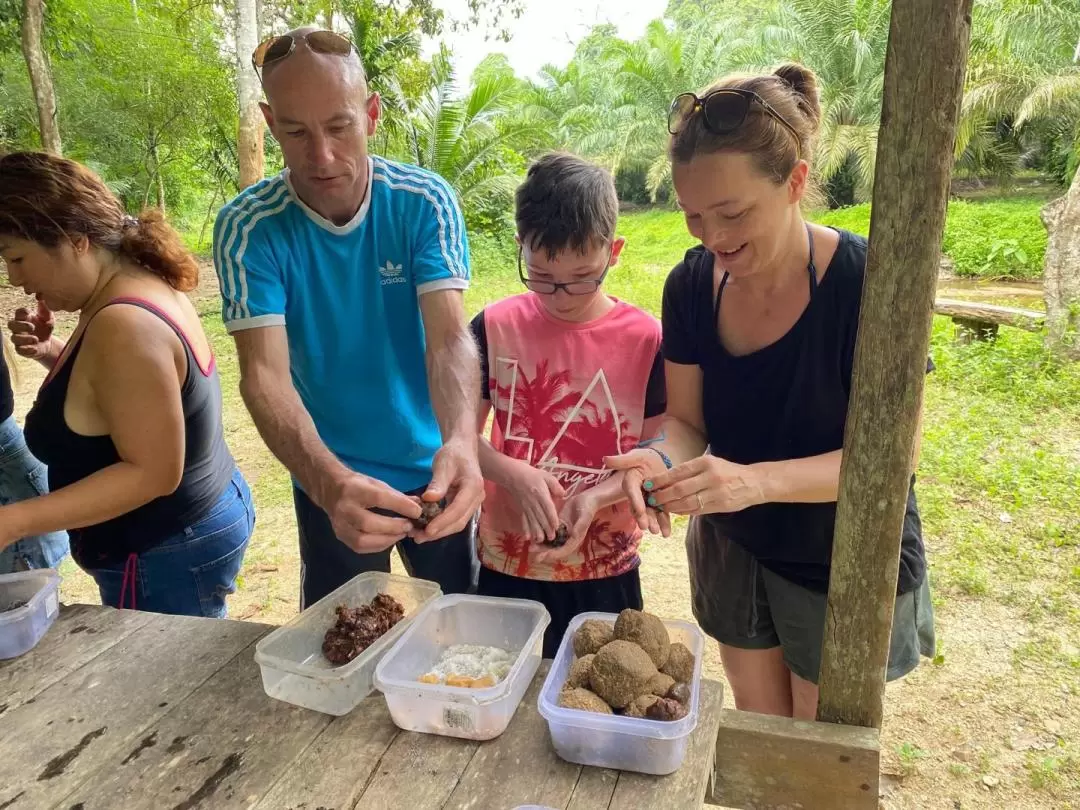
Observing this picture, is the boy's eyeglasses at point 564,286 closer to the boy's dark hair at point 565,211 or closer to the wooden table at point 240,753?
the boy's dark hair at point 565,211

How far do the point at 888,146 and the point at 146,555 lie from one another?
201 centimetres

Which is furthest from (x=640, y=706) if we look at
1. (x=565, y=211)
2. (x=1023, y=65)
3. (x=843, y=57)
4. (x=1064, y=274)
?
(x=843, y=57)

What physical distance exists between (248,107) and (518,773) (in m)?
10.00

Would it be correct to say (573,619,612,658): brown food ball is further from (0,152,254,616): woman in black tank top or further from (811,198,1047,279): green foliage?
(811,198,1047,279): green foliage

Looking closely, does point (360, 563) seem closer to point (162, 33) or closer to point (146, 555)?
point (146, 555)

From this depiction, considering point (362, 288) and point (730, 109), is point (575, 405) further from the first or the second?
point (730, 109)

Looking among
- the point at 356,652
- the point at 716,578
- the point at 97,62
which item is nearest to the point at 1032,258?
the point at 716,578

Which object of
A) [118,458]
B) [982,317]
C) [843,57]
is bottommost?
[982,317]

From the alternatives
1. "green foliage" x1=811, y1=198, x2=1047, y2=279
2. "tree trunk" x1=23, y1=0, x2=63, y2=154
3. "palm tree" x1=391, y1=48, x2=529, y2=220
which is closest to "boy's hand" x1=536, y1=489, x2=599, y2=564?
"tree trunk" x1=23, y1=0, x2=63, y2=154

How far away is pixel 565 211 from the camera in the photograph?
6.35ft

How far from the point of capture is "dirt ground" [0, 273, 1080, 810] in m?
2.68

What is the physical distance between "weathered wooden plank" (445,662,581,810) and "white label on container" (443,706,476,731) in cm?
5

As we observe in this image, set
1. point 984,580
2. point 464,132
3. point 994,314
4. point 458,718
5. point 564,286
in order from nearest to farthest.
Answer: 1. point 458,718
2. point 564,286
3. point 984,580
4. point 994,314
5. point 464,132

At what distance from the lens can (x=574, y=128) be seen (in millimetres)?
20469
